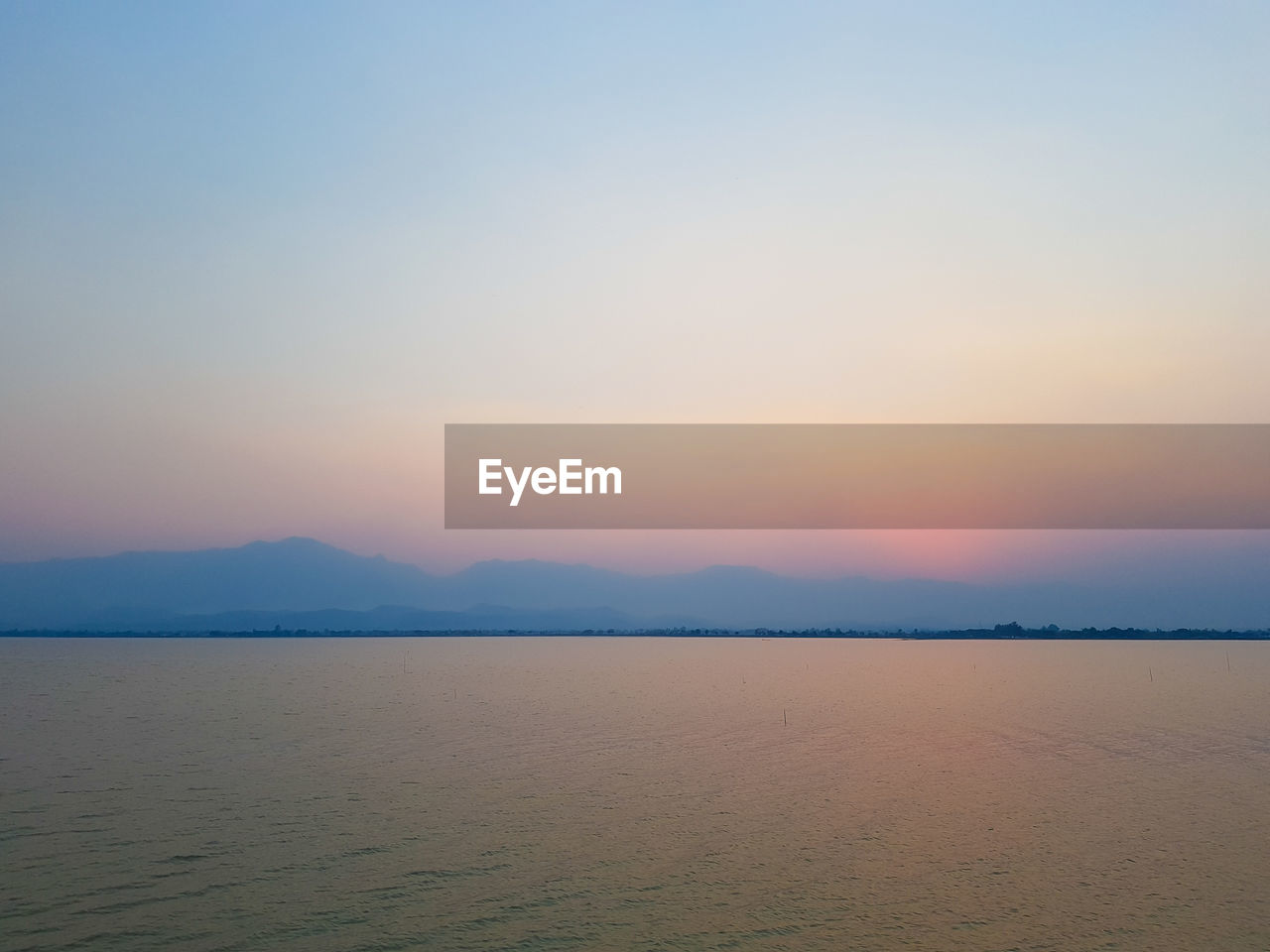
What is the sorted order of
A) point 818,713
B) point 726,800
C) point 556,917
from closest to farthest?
1. point 556,917
2. point 726,800
3. point 818,713

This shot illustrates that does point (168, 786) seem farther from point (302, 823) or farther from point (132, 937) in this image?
point (132, 937)

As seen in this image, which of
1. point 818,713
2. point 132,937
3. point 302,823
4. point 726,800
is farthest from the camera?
point 818,713

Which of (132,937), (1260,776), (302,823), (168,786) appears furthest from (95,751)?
(1260,776)

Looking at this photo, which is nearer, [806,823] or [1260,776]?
[806,823]

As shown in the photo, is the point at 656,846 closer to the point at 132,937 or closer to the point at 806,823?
the point at 806,823

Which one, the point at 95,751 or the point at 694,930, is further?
the point at 95,751

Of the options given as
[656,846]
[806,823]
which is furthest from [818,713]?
[656,846]
